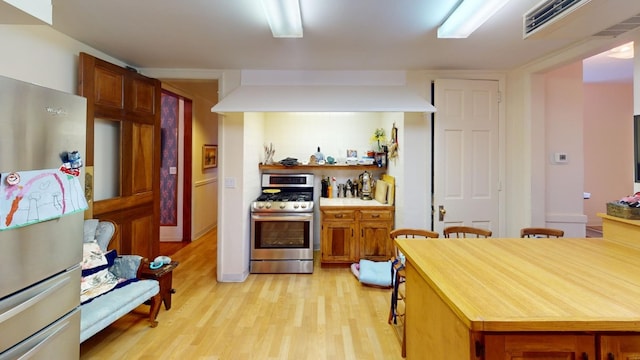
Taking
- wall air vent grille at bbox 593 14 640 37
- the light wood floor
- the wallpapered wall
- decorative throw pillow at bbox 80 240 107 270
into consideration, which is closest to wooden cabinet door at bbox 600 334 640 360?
the light wood floor

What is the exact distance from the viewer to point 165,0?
1884 mm

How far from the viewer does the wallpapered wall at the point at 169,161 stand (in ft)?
16.2

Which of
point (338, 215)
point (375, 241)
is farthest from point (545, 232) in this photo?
point (338, 215)

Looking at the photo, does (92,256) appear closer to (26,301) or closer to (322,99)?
(26,301)

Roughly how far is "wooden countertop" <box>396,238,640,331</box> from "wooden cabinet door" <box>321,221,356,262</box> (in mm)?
1896

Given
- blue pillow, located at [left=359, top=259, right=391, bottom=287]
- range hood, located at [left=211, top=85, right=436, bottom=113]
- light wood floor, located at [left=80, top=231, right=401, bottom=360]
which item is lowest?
light wood floor, located at [left=80, top=231, right=401, bottom=360]

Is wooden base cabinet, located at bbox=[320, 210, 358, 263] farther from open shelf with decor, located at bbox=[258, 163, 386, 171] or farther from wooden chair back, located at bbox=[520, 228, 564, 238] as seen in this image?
wooden chair back, located at bbox=[520, 228, 564, 238]

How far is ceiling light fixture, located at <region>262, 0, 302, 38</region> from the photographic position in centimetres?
176

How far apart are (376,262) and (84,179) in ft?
10.1

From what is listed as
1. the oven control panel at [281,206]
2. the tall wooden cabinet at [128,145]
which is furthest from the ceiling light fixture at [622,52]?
the tall wooden cabinet at [128,145]

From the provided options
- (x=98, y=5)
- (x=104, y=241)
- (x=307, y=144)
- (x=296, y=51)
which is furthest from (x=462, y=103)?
(x=104, y=241)

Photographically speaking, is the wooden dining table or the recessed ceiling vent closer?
the wooden dining table

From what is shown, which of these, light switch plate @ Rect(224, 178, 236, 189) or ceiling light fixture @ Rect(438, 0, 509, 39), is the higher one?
ceiling light fixture @ Rect(438, 0, 509, 39)

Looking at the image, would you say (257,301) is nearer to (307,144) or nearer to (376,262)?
(376,262)
